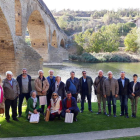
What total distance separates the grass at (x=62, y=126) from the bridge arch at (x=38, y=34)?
14.5 m

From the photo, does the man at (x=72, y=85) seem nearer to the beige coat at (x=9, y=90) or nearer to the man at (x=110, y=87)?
the man at (x=110, y=87)

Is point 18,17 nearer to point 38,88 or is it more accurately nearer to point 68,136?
point 38,88

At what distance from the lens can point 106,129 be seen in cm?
450

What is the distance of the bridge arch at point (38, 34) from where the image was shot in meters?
19.1

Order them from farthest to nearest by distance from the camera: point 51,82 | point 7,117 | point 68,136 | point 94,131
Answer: point 51,82 → point 7,117 → point 94,131 → point 68,136

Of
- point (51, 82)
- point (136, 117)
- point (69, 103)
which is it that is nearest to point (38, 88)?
point (51, 82)

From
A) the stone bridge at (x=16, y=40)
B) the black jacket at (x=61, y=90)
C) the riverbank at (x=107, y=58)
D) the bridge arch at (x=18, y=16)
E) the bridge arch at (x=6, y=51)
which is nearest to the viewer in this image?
the black jacket at (x=61, y=90)

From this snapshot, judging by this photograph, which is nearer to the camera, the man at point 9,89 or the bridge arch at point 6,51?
the man at point 9,89

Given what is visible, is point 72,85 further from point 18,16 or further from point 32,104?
point 18,16

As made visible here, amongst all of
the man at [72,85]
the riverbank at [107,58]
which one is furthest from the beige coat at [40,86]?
the riverbank at [107,58]

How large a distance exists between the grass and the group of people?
222 mm

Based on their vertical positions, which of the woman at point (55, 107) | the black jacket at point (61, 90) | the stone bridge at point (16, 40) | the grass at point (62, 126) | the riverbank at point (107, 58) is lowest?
the grass at point (62, 126)

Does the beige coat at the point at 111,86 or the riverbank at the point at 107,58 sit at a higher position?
the riverbank at the point at 107,58

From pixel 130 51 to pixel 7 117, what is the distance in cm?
3163
